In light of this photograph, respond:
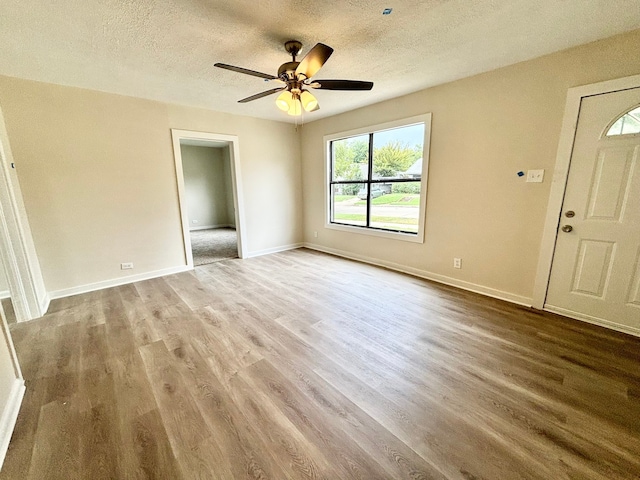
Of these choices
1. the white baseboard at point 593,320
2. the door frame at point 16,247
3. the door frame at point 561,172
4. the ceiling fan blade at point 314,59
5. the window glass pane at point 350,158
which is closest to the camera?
the ceiling fan blade at point 314,59

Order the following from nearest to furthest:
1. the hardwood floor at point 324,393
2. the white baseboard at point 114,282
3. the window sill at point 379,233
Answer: the hardwood floor at point 324,393, the white baseboard at point 114,282, the window sill at point 379,233

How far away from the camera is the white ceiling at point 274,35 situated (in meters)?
1.71

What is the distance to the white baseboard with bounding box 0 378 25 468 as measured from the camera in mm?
1288

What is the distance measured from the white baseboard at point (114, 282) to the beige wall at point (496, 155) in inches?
143

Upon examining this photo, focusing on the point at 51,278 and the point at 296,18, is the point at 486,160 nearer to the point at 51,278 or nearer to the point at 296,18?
the point at 296,18

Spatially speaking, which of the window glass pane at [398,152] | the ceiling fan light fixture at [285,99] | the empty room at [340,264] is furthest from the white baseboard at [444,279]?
the ceiling fan light fixture at [285,99]

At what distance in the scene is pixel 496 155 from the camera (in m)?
2.81

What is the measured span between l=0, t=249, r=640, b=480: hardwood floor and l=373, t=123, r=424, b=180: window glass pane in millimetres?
1936

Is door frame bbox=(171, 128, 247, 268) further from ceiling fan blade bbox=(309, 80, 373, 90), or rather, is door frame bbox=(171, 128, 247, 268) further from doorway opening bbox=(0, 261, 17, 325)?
ceiling fan blade bbox=(309, 80, 373, 90)

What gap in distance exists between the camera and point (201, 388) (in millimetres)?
1710

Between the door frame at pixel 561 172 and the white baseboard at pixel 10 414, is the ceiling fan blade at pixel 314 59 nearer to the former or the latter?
the door frame at pixel 561 172

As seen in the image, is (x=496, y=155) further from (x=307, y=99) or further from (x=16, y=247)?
(x=16, y=247)

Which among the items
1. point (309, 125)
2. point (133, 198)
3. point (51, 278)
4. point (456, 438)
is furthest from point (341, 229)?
point (51, 278)

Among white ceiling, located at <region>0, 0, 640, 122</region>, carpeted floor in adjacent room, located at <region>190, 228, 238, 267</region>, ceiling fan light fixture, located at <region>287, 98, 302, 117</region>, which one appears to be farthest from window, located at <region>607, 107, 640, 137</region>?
carpeted floor in adjacent room, located at <region>190, 228, 238, 267</region>
